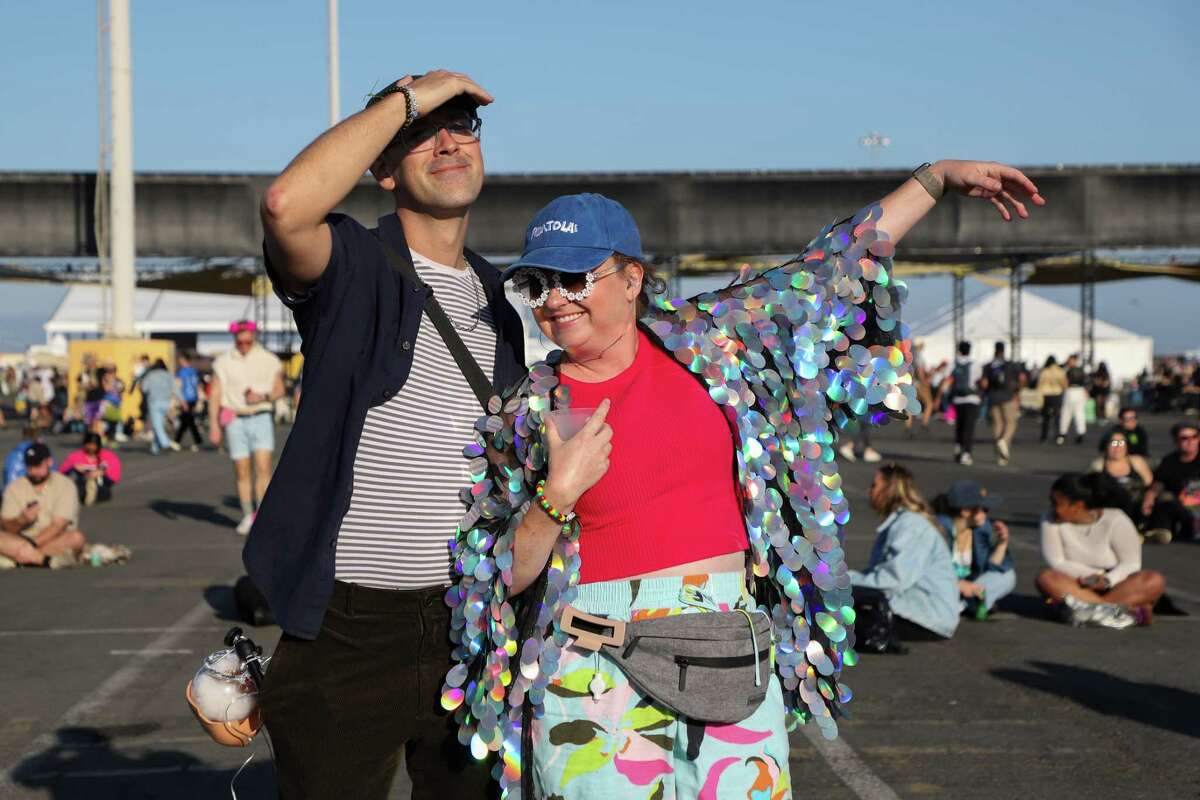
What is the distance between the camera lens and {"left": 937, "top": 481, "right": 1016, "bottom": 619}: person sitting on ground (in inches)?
390

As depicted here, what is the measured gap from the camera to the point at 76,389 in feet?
115

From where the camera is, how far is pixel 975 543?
10.2m

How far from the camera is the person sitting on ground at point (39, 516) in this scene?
1233 cm

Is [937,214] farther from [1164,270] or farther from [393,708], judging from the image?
[393,708]

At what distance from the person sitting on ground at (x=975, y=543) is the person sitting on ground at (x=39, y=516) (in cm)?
705

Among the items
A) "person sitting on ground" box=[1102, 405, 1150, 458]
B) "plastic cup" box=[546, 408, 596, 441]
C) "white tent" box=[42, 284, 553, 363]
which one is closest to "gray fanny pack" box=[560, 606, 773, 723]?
"plastic cup" box=[546, 408, 596, 441]

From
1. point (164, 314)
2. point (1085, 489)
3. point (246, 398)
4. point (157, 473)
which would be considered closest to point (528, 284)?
point (1085, 489)

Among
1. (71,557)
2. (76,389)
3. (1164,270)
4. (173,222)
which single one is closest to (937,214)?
(1164,270)

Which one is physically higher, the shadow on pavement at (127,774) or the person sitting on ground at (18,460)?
the person sitting on ground at (18,460)

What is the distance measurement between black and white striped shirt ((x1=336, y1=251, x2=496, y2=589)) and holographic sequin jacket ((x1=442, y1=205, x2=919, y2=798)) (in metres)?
0.05

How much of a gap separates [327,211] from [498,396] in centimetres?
58

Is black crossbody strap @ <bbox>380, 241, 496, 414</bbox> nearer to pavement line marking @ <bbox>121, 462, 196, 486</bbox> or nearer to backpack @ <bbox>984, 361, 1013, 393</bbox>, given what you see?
pavement line marking @ <bbox>121, 462, 196, 486</bbox>

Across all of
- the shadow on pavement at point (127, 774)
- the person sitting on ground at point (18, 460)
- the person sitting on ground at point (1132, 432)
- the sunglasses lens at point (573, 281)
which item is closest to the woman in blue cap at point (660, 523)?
the sunglasses lens at point (573, 281)

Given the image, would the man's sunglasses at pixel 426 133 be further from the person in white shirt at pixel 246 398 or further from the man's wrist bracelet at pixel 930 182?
the person in white shirt at pixel 246 398
